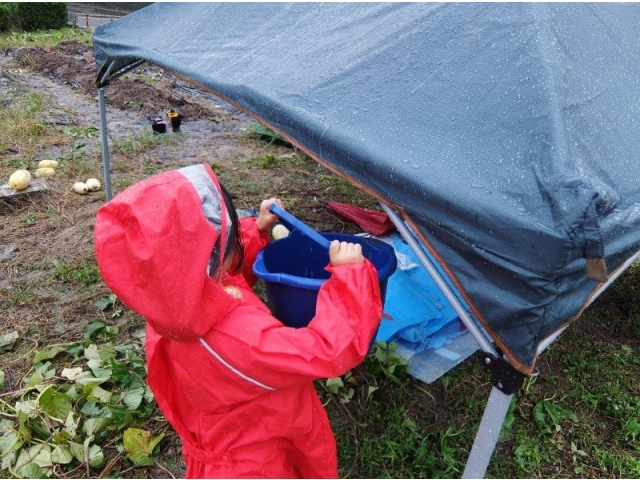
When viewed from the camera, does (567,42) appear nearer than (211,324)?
No

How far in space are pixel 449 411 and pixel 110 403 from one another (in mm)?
1691

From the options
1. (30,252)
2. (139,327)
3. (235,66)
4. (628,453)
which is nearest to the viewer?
(235,66)

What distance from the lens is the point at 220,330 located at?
153cm

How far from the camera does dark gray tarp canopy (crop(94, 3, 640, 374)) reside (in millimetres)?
1349

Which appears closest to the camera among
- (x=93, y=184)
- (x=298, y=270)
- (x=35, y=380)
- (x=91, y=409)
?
(x=298, y=270)

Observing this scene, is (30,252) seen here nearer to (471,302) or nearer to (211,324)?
(211,324)

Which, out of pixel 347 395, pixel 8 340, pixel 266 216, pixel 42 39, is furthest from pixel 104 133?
pixel 42 39

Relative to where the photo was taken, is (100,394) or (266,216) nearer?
(266,216)

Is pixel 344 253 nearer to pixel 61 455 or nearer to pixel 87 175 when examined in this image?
pixel 61 455

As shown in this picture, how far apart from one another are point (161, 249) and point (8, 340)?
2.35 meters

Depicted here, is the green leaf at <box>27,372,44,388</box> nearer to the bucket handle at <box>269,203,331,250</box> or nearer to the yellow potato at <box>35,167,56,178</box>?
the bucket handle at <box>269,203,331,250</box>

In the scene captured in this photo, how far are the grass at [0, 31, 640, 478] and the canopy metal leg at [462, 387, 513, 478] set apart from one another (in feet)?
2.19

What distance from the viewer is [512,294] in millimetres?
1373

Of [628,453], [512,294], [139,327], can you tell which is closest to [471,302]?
[512,294]
